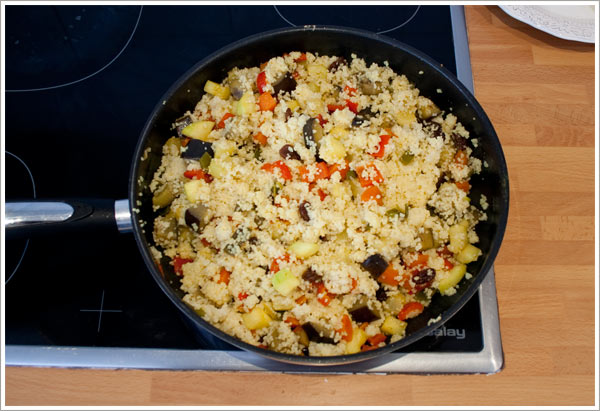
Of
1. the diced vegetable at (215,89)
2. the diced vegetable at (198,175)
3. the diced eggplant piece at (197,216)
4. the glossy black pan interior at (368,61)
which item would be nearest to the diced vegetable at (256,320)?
the glossy black pan interior at (368,61)

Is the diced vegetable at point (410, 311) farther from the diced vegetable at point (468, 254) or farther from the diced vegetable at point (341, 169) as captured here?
the diced vegetable at point (341, 169)

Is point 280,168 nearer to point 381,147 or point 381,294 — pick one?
point 381,147

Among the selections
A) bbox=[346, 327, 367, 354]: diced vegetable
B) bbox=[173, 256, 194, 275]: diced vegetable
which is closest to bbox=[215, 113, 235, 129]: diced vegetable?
bbox=[173, 256, 194, 275]: diced vegetable

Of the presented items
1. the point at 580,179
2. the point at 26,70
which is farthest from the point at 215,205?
the point at 580,179

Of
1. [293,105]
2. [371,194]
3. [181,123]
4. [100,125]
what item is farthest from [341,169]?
[100,125]

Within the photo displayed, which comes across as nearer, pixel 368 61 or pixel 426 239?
pixel 426 239

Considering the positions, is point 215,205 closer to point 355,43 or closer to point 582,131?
point 355,43
